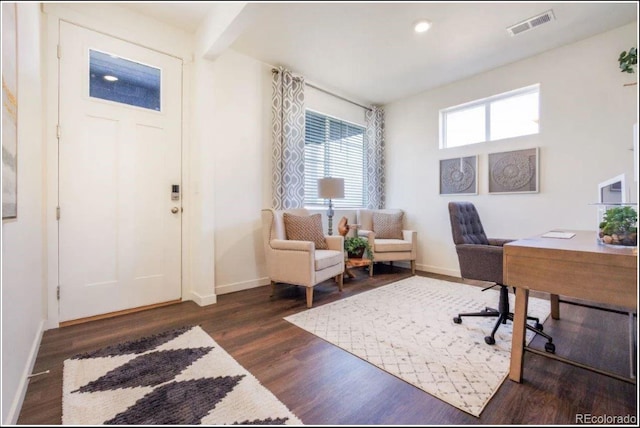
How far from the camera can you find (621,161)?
2.80 m

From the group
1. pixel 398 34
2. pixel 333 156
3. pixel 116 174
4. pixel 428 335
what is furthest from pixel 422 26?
pixel 116 174

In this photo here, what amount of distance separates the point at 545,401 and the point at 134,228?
319cm

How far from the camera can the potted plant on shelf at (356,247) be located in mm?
3729

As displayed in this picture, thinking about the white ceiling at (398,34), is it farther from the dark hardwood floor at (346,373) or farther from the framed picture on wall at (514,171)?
the dark hardwood floor at (346,373)

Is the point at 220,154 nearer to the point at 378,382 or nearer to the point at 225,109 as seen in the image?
the point at 225,109

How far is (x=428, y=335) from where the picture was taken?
2033 mm

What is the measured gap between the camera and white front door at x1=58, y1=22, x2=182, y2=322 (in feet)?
7.39

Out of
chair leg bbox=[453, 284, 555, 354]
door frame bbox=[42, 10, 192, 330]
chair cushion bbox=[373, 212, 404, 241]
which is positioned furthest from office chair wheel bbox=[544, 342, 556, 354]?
door frame bbox=[42, 10, 192, 330]

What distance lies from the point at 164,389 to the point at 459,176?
13.3ft

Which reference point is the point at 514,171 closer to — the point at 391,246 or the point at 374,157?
the point at 391,246

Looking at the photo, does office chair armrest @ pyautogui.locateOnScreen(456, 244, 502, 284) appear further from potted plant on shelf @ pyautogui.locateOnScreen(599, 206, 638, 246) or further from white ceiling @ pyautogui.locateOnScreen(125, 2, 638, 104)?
white ceiling @ pyautogui.locateOnScreen(125, 2, 638, 104)

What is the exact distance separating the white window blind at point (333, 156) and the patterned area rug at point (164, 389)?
2603 mm

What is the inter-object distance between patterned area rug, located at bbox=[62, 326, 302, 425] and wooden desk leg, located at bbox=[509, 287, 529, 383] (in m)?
1.20

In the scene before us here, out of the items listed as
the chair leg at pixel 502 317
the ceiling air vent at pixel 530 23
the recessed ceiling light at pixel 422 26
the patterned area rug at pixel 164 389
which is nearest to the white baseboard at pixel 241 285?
the patterned area rug at pixel 164 389
